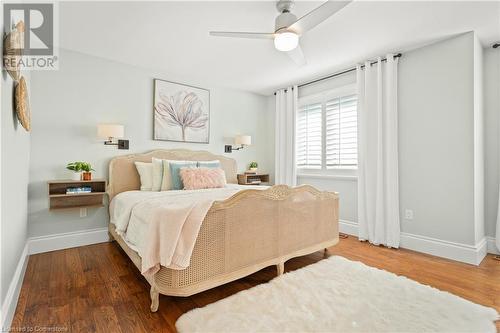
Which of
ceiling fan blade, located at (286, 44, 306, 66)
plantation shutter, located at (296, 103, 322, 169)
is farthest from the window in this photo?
ceiling fan blade, located at (286, 44, 306, 66)

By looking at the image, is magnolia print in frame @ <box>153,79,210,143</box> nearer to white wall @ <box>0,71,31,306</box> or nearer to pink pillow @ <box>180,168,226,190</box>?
pink pillow @ <box>180,168,226,190</box>

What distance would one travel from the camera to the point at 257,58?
129 inches

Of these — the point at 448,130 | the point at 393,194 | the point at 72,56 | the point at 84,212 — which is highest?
the point at 72,56

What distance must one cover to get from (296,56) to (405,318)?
234 cm

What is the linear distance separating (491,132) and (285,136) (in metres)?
2.76

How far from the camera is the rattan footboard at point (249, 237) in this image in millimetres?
1683

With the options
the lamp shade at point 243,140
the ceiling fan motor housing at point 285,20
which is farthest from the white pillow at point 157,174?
the ceiling fan motor housing at point 285,20

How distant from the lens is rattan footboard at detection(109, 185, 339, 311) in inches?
66.2

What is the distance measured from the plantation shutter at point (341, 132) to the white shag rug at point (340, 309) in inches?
78.9

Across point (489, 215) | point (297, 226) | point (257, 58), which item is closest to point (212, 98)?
point (257, 58)

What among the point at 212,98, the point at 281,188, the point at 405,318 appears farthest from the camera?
the point at 212,98

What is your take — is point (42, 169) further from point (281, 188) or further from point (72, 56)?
point (281, 188)

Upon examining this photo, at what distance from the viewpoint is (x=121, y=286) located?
2.02 metres
